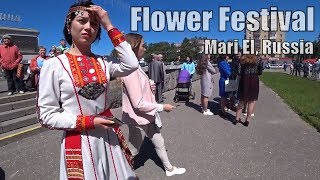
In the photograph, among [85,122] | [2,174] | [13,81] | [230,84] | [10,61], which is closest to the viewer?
[85,122]

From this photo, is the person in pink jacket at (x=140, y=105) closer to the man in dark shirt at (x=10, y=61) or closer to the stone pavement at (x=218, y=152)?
the stone pavement at (x=218, y=152)

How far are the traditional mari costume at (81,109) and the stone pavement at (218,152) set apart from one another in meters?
2.97

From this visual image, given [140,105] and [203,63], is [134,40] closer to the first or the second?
[140,105]

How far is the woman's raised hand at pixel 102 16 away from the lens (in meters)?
2.17

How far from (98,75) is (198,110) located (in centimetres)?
965

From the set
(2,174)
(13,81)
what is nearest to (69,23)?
(2,174)

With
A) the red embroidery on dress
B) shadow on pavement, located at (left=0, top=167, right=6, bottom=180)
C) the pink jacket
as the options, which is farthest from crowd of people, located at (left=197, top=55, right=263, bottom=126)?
the red embroidery on dress

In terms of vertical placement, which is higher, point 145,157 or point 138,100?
point 138,100

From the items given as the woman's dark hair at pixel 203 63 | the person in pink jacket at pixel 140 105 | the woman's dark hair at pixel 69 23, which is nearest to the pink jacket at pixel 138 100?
the person in pink jacket at pixel 140 105

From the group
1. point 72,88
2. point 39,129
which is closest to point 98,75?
point 72,88

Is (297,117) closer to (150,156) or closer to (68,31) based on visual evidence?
(150,156)

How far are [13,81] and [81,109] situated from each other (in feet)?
30.5

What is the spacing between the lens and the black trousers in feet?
33.8

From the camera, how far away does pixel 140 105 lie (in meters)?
4.42
